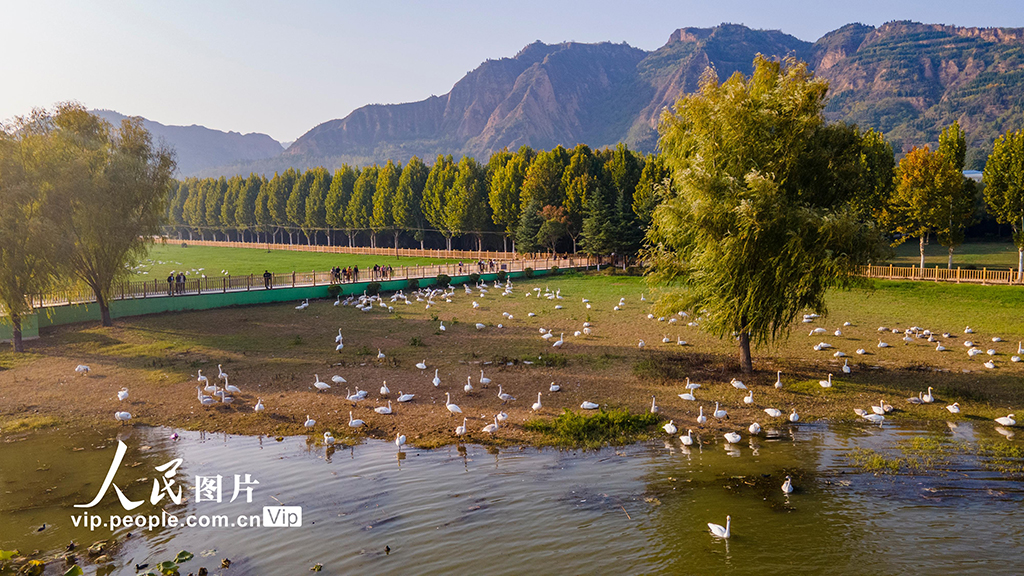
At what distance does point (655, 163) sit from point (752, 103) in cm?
4747

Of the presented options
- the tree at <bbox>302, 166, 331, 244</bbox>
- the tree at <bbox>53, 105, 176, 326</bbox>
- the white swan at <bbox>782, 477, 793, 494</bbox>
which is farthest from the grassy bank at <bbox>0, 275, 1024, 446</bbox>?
the tree at <bbox>302, 166, 331, 244</bbox>

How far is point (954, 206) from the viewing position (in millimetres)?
46562

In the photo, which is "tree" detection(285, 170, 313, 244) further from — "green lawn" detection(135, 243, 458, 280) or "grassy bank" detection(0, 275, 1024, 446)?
"grassy bank" detection(0, 275, 1024, 446)

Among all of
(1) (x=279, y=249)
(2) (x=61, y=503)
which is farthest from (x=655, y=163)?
(1) (x=279, y=249)

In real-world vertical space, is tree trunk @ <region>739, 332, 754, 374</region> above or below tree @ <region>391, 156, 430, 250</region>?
below

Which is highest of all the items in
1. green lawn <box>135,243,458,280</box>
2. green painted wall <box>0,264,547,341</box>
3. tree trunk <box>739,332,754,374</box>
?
green lawn <box>135,243,458,280</box>

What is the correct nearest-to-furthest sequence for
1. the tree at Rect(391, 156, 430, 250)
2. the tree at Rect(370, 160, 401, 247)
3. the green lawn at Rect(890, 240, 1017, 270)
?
the green lawn at Rect(890, 240, 1017, 270), the tree at Rect(391, 156, 430, 250), the tree at Rect(370, 160, 401, 247)

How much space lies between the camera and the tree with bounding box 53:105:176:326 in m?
26.9

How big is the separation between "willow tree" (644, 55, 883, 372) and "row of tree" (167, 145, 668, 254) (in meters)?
22.9

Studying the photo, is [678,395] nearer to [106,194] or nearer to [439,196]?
[106,194]

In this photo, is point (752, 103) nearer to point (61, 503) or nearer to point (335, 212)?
point (61, 503)

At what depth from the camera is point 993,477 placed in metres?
12.3

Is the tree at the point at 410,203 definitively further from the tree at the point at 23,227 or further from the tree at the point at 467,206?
the tree at the point at 23,227

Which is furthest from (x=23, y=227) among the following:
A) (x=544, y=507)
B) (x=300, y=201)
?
(x=300, y=201)
